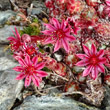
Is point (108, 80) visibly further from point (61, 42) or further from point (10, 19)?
point (10, 19)

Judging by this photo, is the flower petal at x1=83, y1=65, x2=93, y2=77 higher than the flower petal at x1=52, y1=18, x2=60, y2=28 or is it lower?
lower

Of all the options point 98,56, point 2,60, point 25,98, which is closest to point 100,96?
point 98,56

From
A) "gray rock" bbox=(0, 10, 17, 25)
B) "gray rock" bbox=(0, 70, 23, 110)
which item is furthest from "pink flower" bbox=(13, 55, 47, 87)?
"gray rock" bbox=(0, 10, 17, 25)

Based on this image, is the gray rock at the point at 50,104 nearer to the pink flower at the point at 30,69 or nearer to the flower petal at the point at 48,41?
the pink flower at the point at 30,69

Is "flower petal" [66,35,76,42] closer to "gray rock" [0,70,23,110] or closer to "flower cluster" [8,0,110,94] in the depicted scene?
"flower cluster" [8,0,110,94]

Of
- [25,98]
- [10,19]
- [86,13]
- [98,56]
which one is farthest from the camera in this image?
[10,19]

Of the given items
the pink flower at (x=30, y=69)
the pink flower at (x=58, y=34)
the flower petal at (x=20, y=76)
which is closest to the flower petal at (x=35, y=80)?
the pink flower at (x=30, y=69)

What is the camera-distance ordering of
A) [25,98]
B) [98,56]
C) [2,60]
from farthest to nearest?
[2,60]
[25,98]
[98,56]
